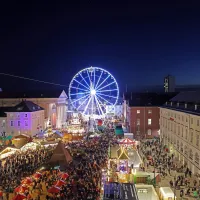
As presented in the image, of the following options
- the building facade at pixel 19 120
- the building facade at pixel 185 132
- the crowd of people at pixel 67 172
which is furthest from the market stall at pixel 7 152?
the building facade at pixel 185 132

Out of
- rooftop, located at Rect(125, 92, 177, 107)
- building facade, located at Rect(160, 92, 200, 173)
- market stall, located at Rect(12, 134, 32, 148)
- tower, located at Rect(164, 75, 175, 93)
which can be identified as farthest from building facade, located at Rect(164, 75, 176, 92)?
market stall, located at Rect(12, 134, 32, 148)

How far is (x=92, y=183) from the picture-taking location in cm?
2661

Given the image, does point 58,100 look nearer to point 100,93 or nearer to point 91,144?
point 100,93

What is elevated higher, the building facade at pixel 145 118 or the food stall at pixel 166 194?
the building facade at pixel 145 118

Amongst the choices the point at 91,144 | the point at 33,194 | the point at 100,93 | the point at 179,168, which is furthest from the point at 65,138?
the point at 33,194

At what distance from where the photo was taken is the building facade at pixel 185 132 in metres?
33.0

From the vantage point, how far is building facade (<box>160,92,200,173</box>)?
3300cm

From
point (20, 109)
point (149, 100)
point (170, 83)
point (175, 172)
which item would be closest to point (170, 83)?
point (170, 83)

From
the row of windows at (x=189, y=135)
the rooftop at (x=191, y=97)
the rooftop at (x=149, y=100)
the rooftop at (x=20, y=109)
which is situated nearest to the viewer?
the row of windows at (x=189, y=135)

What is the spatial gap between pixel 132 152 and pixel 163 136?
66.1 feet

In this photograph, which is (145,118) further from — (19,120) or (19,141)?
(19,141)

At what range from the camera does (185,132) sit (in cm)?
3766

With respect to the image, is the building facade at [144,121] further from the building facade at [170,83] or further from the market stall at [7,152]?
the building facade at [170,83]

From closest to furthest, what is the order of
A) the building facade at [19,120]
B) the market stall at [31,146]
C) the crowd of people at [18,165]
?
the crowd of people at [18,165], the market stall at [31,146], the building facade at [19,120]
